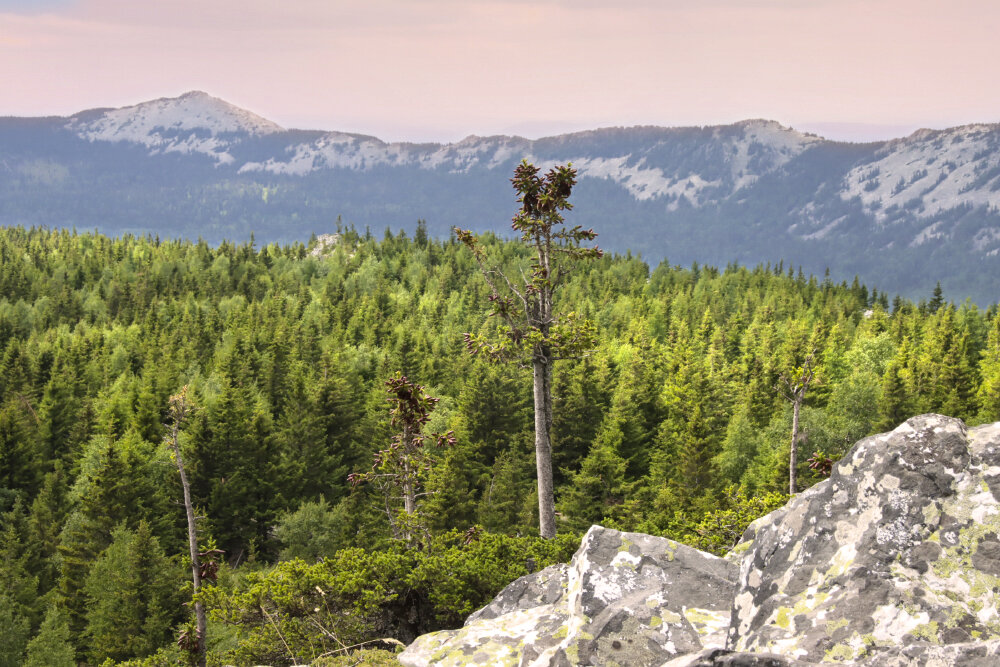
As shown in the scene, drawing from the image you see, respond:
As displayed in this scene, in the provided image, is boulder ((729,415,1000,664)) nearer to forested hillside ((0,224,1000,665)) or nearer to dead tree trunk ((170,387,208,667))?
forested hillside ((0,224,1000,665))

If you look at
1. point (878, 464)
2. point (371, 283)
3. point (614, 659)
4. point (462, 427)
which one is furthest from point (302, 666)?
point (371, 283)

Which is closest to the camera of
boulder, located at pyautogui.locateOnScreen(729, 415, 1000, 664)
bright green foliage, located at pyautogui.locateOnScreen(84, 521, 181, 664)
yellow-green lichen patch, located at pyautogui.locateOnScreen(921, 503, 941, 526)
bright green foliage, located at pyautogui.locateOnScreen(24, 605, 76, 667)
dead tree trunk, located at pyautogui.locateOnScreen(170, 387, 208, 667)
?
boulder, located at pyautogui.locateOnScreen(729, 415, 1000, 664)

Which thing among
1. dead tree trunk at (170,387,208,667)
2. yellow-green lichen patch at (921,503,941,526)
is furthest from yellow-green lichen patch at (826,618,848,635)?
dead tree trunk at (170,387,208,667)

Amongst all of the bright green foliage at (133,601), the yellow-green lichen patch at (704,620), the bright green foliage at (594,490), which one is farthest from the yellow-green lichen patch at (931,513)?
the bright green foliage at (594,490)

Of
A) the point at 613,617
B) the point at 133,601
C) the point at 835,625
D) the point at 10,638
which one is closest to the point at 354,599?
the point at 613,617

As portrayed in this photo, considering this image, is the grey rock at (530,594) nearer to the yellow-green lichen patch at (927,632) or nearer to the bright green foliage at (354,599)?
the bright green foliage at (354,599)

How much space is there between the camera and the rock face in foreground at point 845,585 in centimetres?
594

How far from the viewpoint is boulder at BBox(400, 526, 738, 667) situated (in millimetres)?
7723

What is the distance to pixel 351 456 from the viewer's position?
6769cm

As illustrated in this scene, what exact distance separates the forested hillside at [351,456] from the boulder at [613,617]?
3383 mm

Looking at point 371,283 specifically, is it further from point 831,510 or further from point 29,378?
point 831,510

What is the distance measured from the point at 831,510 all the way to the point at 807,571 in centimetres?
67

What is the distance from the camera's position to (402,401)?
20.4 metres

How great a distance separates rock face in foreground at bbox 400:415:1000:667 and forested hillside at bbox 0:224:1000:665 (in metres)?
5.44
